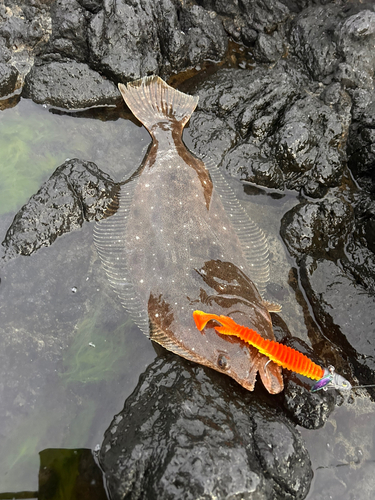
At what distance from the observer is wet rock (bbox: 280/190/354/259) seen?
16.5 feet

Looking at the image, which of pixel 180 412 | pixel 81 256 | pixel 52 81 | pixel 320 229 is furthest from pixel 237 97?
pixel 180 412

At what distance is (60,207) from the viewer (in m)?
4.84

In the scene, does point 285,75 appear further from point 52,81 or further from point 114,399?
point 114,399

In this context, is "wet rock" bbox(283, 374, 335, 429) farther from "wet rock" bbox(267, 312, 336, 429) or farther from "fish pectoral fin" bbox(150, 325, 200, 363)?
"fish pectoral fin" bbox(150, 325, 200, 363)

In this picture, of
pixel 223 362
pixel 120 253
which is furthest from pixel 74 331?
pixel 223 362

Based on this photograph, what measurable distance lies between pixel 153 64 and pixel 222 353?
4.30 m

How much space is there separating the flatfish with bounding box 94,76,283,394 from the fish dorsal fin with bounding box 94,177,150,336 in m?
0.01

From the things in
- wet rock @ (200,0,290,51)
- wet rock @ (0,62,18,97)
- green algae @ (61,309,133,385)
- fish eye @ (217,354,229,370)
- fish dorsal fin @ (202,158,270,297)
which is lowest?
green algae @ (61,309,133,385)

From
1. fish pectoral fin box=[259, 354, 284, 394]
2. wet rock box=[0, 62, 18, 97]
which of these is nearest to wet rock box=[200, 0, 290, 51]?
wet rock box=[0, 62, 18, 97]

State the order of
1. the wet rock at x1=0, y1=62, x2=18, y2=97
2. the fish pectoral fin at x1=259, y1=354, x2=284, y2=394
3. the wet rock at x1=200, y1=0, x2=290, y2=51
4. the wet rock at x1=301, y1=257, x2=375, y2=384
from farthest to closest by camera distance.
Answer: the wet rock at x1=200, y1=0, x2=290, y2=51 → the wet rock at x1=0, y1=62, x2=18, y2=97 → the wet rock at x1=301, y1=257, x2=375, y2=384 → the fish pectoral fin at x1=259, y1=354, x2=284, y2=394

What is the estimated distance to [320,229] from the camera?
507 centimetres

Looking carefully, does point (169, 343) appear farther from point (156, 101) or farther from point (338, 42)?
point (338, 42)

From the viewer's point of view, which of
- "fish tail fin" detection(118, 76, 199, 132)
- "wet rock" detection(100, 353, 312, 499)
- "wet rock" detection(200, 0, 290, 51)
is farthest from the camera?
"wet rock" detection(200, 0, 290, 51)

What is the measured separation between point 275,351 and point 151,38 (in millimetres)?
4745
